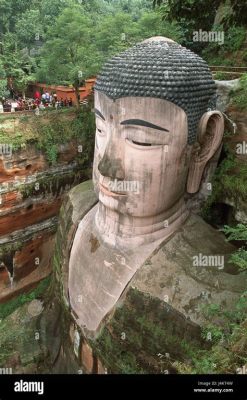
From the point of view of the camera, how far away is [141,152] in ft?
19.2

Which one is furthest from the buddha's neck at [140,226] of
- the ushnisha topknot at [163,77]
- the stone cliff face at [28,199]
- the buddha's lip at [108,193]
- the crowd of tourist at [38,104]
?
the crowd of tourist at [38,104]

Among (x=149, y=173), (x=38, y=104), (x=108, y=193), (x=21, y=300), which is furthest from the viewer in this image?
(x=38, y=104)

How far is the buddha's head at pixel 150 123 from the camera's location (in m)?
5.77

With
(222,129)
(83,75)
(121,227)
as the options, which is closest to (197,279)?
(121,227)

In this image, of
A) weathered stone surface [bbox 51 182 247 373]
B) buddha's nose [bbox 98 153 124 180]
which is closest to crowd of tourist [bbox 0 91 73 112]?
buddha's nose [bbox 98 153 124 180]

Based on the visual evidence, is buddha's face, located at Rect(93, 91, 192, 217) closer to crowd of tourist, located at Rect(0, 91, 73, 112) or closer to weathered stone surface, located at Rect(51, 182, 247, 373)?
weathered stone surface, located at Rect(51, 182, 247, 373)

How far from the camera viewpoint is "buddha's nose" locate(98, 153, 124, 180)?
235 inches

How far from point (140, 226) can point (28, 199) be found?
18.5ft

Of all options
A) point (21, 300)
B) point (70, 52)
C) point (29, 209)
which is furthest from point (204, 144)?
point (70, 52)

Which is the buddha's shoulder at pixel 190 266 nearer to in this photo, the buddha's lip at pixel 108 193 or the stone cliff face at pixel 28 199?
the buddha's lip at pixel 108 193

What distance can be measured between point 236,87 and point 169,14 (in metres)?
2.07

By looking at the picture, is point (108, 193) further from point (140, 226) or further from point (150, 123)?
point (150, 123)

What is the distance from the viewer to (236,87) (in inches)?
282

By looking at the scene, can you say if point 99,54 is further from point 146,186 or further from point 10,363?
point 10,363
